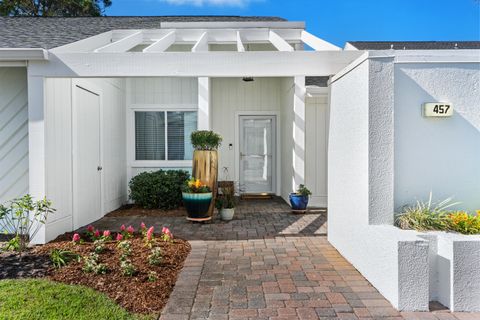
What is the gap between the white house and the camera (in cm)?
399

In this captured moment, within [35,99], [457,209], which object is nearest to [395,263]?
[457,209]

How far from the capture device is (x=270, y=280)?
4.01 metres

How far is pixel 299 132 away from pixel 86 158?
4646 millimetres

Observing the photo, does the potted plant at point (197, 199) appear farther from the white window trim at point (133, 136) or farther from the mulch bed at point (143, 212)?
the white window trim at point (133, 136)

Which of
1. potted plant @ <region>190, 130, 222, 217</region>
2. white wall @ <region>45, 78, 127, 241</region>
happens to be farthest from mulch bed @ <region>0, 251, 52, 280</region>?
potted plant @ <region>190, 130, 222, 217</region>

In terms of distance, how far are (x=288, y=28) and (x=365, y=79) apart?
18.0ft

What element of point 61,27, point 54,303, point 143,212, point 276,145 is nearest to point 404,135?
point 54,303

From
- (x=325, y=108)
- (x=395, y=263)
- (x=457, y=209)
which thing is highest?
(x=325, y=108)

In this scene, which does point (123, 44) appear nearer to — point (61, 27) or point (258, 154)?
point (61, 27)

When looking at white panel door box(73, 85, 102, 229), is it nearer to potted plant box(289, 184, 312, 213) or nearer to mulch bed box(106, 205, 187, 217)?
mulch bed box(106, 205, 187, 217)

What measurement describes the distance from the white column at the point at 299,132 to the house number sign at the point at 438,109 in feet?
14.2

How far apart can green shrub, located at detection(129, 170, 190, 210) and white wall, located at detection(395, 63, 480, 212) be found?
5389 millimetres

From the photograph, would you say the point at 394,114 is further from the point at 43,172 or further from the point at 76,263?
the point at 43,172

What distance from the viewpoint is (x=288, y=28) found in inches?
357
